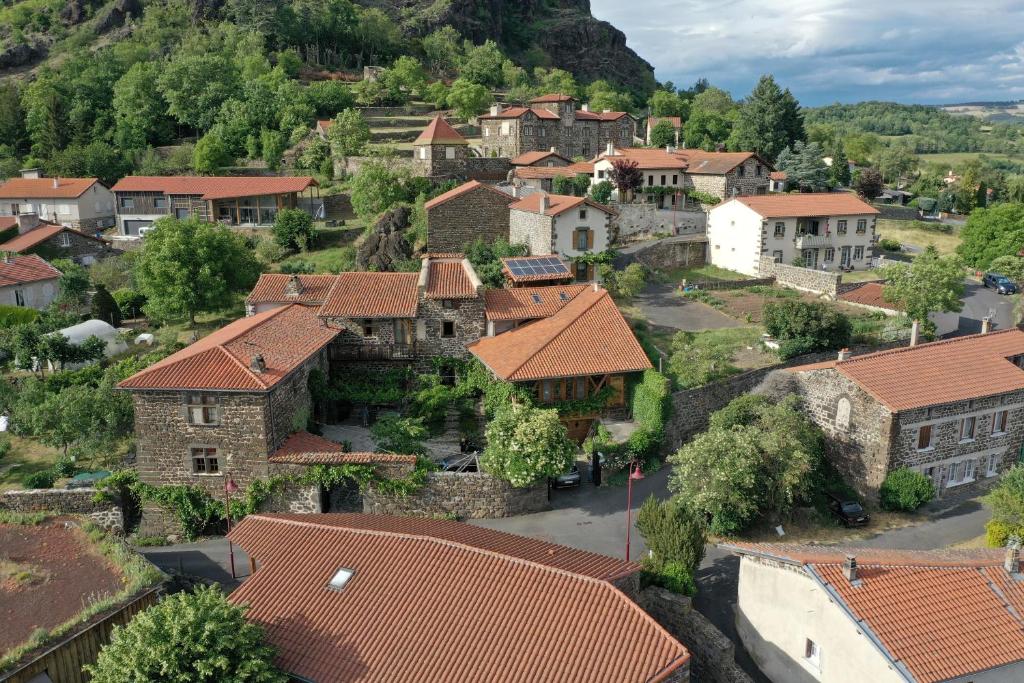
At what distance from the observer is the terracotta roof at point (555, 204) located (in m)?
42.4

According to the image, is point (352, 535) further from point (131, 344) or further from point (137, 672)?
point (131, 344)

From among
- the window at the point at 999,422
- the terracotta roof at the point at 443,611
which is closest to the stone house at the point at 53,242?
the terracotta roof at the point at 443,611

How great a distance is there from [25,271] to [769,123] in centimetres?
6130

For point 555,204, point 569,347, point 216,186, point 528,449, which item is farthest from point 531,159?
point 528,449

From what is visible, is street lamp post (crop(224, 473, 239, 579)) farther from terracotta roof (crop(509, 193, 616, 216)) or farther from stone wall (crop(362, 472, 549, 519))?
terracotta roof (crop(509, 193, 616, 216))

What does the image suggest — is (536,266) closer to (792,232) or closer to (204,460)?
(792,232)

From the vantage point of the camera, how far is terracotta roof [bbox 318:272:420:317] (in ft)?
110

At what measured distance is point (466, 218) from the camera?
45.8m

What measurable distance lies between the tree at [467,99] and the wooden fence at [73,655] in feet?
242

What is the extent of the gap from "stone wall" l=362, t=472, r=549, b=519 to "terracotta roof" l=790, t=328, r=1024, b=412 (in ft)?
42.9

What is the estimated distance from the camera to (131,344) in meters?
43.3

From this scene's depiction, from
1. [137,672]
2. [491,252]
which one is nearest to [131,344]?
[491,252]

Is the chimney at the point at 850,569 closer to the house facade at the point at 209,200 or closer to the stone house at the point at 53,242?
the house facade at the point at 209,200

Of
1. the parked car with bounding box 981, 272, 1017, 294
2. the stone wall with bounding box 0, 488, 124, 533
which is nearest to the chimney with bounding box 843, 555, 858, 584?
the stone wall with bounding box 0, 488, 124, 533
